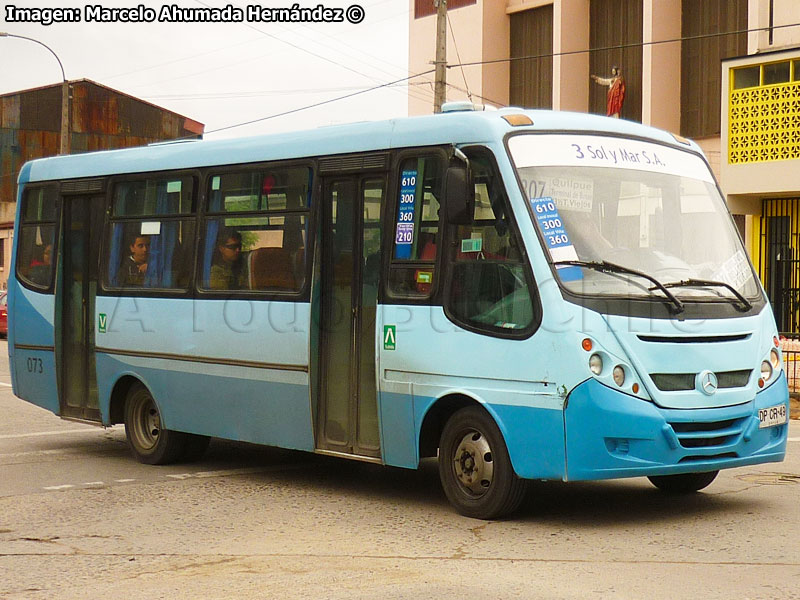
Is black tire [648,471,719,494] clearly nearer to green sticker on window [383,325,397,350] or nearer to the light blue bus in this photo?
the light blue bus

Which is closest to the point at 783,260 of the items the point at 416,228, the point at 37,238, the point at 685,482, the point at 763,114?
the point at 763,114

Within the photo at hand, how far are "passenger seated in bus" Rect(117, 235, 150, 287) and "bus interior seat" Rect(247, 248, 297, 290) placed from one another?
161 cm

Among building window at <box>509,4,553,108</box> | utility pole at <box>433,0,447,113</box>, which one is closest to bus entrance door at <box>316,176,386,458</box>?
utility pole at <box>433,0,447,113</box>

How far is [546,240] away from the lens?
27.1ft

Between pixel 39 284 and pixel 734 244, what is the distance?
7.05 metres

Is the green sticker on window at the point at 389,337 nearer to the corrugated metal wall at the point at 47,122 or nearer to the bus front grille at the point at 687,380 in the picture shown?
the bus front grille at the point at 687,380

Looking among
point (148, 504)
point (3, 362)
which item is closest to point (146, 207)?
point (148, 504)

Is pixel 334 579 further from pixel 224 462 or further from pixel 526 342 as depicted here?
pixel 224 462

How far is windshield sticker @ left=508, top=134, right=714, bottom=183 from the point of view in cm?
859

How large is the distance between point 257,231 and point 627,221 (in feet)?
10.6

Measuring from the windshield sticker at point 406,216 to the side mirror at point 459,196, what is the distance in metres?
0.64

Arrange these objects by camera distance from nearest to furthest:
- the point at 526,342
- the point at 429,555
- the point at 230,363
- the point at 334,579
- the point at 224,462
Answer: the point at 334,579 < the point at 429,555 < the point at 526,342 < the point at 230,363 < the point at 224,462

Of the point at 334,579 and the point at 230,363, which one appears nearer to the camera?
the point at 334,579

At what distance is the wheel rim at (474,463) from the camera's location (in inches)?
333
